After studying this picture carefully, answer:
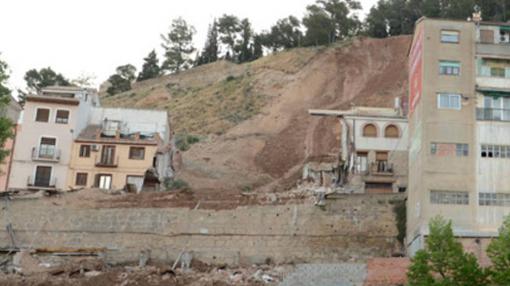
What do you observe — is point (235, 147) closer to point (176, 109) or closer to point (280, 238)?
point (176, 109)

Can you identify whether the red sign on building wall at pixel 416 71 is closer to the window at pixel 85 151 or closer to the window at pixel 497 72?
the window at pixel 497 72

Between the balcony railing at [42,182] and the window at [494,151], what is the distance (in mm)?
31014

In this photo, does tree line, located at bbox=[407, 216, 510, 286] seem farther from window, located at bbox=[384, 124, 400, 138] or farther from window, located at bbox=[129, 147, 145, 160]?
window, located at bbox=[129, 147, 145, 160]

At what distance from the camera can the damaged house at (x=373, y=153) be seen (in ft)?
193

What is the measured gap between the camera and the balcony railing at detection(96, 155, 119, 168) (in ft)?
196

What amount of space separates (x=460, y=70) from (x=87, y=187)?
27869mm

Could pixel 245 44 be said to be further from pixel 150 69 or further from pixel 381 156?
pixel 381 156

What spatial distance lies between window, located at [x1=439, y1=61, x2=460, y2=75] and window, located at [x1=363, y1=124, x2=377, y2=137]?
47.1ft

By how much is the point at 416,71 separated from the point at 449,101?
3.78m

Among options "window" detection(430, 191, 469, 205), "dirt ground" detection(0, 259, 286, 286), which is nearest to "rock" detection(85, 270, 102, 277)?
"dirt ground" detection(0, 259, 286, 286)

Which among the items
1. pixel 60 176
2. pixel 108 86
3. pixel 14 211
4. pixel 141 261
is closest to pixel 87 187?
pixel 60 176

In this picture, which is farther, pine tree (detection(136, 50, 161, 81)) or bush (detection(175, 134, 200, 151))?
pine tree (detection(136, 50, 161, 81))

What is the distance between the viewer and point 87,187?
190ft

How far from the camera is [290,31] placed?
111938 mm
